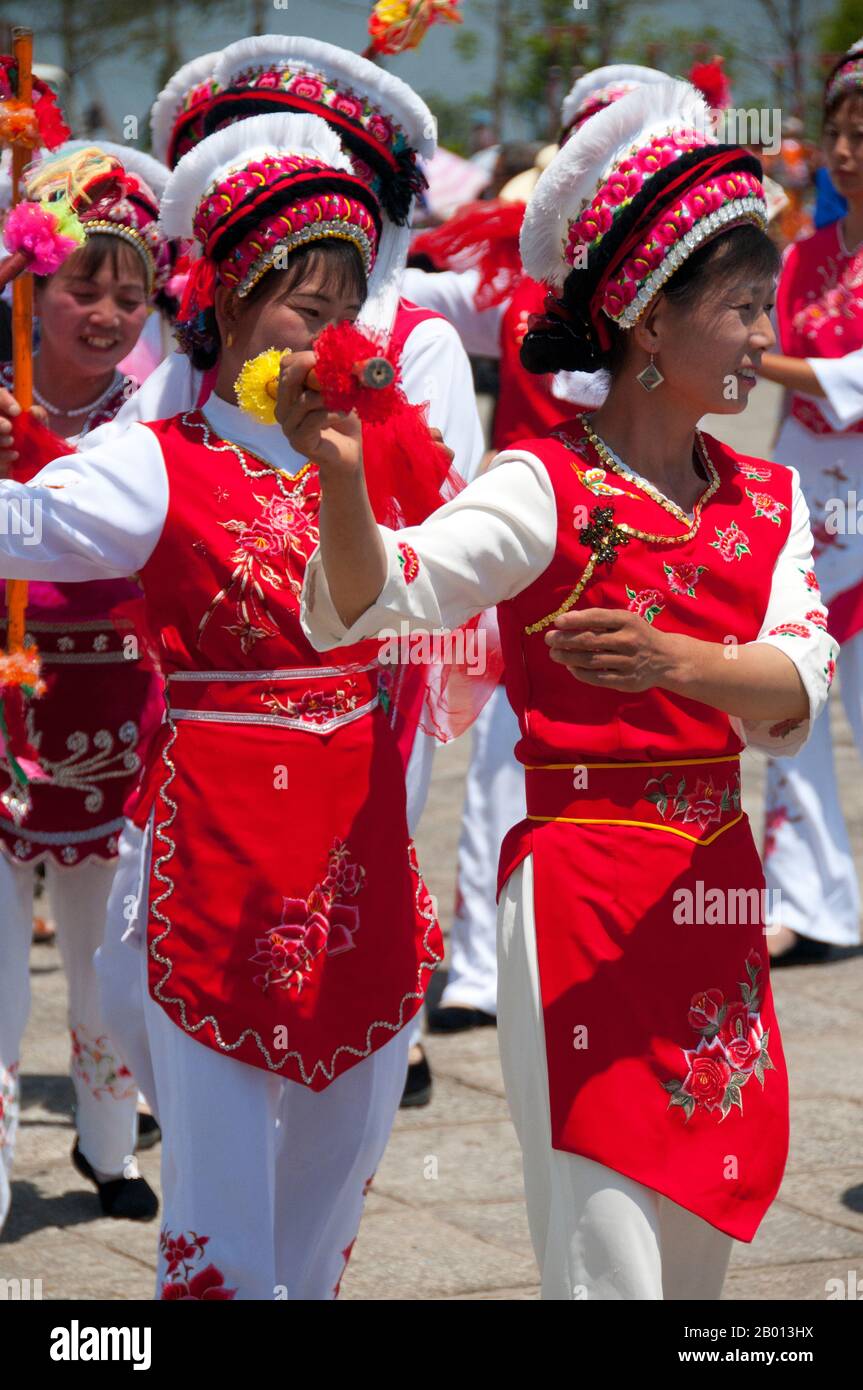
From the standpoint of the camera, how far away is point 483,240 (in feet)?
14.3

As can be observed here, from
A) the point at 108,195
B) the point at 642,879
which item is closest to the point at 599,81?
the point at 108,195

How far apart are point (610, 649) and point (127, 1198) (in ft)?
7.14

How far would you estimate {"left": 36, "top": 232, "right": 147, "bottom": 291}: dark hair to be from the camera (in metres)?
3.84

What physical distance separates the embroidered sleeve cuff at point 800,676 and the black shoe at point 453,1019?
266cm

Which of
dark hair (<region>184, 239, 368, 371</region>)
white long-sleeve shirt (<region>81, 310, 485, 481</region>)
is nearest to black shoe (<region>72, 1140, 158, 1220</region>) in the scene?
white long-sleeve shirt (<region>81, 310, 485, 481</region>)

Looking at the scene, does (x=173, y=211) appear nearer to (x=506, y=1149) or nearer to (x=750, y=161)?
(x=750, y=161)

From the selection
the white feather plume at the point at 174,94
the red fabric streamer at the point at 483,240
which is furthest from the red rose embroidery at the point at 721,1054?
the white feather plume at the point at 174,94

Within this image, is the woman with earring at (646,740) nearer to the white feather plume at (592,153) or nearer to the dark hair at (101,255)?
the white feather plume at (592,153)

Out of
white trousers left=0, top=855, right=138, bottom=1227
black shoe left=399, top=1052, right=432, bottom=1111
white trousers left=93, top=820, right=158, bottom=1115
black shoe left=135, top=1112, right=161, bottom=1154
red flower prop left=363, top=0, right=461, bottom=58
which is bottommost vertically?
black shoe left=135, top=1112, right=161, bottom=1154

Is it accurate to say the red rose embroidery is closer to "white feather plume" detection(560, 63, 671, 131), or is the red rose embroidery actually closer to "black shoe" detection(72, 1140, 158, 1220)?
"black shoe" detection(72, 1140, 158, 1220)

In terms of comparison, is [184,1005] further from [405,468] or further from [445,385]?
[445,385]

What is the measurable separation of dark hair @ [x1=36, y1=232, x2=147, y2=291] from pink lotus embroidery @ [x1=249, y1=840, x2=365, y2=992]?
1.48m

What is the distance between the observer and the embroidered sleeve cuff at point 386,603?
2.34 meters
